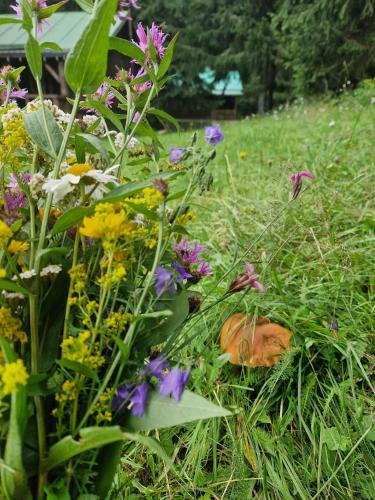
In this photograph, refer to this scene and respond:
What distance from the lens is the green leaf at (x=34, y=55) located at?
0.49m

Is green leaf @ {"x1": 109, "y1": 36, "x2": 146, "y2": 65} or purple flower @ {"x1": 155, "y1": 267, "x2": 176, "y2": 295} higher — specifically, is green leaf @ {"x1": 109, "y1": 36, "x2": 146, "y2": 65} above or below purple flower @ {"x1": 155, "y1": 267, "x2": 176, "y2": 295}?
above

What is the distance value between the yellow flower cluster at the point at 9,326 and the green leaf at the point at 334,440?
2.25 feet

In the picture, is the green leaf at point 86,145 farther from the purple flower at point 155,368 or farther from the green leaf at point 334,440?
the green leaf at point 334,440

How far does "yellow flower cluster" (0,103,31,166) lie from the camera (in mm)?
532

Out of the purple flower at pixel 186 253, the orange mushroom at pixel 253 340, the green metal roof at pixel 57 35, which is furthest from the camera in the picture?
the green metal roof at pixel 57 35

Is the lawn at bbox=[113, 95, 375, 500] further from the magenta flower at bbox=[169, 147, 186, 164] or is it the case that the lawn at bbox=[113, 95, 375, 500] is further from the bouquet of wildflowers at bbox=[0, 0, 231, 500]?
the bouquet of wildflowers at bbox=[0, 0, 231, 500]

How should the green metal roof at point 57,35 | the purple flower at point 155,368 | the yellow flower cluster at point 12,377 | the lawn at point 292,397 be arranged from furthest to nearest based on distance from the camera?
the green metal roof at point 57,35, the lawn at point 292,397, the purple flower at point 155,368, the yellow flower cluster at point 12,377

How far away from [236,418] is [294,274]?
51 centimetres

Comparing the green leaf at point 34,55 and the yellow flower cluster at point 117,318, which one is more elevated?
the green leaf at point 34,55

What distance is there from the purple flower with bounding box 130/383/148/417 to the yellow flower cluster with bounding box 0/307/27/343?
0.11 metres

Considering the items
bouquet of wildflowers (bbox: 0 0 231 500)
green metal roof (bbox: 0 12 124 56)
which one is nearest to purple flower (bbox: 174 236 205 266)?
bouquet of wildflowers (bbox: 0 0 231 500)

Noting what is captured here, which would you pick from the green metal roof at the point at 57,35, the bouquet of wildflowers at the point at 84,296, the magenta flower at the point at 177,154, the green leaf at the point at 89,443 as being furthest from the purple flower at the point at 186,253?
the green metal roof at the point at 57,35

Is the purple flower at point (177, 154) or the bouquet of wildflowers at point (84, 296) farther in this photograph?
the purple flower at point (177, 154)

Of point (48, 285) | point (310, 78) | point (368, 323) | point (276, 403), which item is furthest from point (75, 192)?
point (310, 78)
